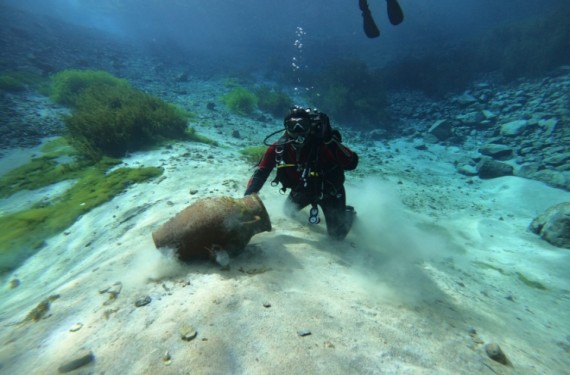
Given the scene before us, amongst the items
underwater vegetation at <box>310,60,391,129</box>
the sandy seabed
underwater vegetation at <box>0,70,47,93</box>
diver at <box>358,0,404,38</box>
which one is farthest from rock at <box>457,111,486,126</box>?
underwater vegetation at <box>0,70,47,93</box>

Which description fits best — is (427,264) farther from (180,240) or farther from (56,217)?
(56,217)

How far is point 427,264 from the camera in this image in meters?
4.62

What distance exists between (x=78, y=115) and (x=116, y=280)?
779cm

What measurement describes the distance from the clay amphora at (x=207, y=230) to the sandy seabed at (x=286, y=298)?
173 mm

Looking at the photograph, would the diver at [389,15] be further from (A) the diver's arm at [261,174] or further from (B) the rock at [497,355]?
(B) the rock at [497,355]

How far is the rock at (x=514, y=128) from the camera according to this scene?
39.6 ft

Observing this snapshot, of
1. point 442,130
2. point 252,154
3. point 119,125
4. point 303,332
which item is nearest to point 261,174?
point 303,332

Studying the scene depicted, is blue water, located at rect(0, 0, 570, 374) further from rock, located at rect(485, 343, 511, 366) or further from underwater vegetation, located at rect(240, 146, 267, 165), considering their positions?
underwater vegetation, located at rect(240, 146, 267, 165)

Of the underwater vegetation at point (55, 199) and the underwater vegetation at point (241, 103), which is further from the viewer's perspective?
the underwater vegetation at point (241, 103)

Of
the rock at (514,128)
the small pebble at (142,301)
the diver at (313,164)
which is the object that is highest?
the rock at (514,128)

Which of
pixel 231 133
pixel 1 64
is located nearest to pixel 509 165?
pixel 231 133

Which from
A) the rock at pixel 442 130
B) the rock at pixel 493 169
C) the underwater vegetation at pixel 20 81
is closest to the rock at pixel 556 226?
the rock at pixel 493 169

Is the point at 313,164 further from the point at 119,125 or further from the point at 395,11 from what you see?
the point at 119,125

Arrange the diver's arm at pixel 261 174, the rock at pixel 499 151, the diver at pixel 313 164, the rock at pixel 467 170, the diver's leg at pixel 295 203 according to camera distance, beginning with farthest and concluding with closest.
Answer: the rock at pixel 499 151, the rock at pixel 467 170, the diver's leg at pixel 295 203, the diver's arm at pixel 261 174, the diver at pixel 313 164
